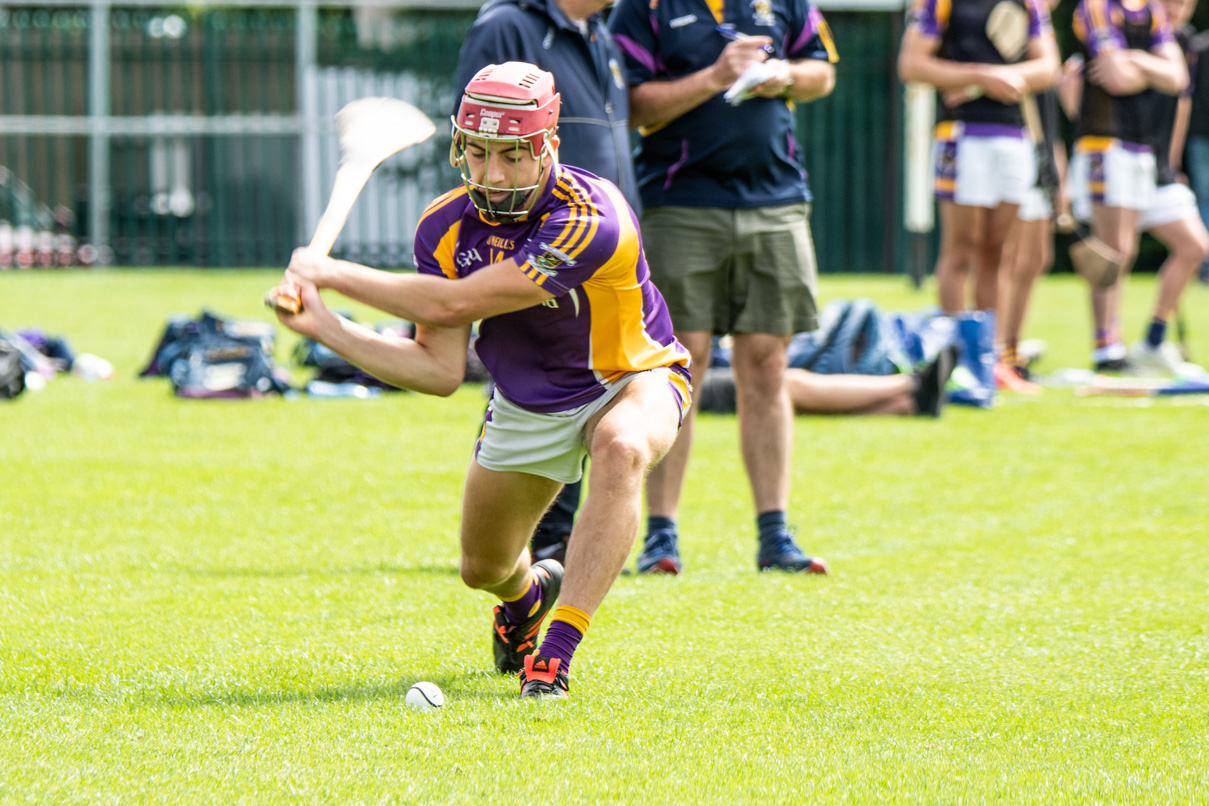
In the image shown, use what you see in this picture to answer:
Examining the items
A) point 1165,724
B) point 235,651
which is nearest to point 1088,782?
point 1165,724

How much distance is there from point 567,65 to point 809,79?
83cm

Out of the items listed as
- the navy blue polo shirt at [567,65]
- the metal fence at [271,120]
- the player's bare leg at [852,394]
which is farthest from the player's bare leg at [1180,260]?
the metal fence at [271,120]

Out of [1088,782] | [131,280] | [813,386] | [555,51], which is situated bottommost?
[131,280]

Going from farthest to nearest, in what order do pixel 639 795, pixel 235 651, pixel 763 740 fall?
pixel 235 651
pixel 763 740
pixel 639 795

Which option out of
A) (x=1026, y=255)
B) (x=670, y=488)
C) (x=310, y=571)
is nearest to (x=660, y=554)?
(x=670, y=488)

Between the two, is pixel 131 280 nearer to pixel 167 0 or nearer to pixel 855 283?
pixel 167 0

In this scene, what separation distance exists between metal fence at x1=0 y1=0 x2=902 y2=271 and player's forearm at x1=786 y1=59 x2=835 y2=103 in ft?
38.7

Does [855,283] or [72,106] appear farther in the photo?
[72,106]

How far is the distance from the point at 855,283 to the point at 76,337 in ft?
26.7

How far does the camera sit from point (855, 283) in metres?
15.9

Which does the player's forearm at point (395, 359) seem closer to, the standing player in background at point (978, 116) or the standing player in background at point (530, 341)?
the standing player in background at point (530, 341)

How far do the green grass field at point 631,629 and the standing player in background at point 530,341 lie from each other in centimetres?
29

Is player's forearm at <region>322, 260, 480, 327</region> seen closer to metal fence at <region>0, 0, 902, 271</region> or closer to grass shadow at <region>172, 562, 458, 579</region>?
grass shadow at <region>172, 562, 458, 579</region>

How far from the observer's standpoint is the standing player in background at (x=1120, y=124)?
29.9 ft
